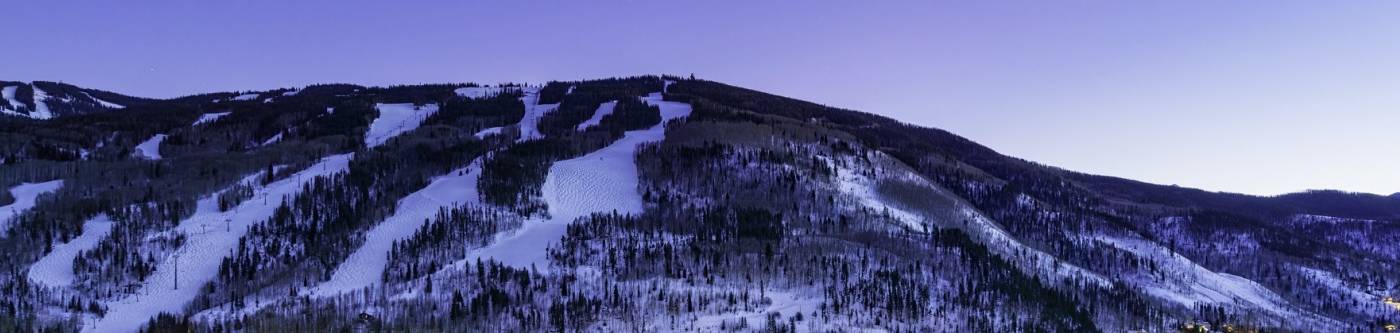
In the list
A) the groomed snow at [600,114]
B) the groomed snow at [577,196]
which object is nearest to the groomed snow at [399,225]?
the groomed snow at [577,196]

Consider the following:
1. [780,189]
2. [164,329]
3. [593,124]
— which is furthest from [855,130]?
[164,329]

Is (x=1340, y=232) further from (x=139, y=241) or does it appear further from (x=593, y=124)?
(x=139, y=241)

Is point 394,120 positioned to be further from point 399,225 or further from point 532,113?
point 399,225

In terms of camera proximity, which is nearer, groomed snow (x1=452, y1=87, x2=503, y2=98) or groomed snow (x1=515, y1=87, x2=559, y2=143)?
groomed snow (x1=515, y1=87, x2=559, y2=143)

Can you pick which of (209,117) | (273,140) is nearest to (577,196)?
(273,140)

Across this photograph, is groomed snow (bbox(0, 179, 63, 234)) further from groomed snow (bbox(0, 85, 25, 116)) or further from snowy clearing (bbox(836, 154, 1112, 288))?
groomed snow (bbox(0, 85, 25, 116))

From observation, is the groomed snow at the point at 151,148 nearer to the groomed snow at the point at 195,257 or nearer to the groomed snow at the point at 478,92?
the groomed snow at the point at 195,257

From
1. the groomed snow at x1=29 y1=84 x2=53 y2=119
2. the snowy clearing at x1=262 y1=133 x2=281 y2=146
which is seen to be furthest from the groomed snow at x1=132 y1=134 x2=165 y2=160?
the groomed snow at x1=29 y1=84 x2=53 y2=119
